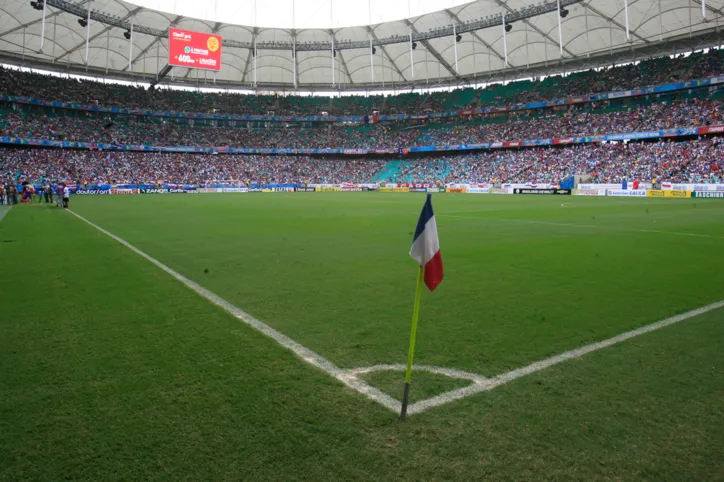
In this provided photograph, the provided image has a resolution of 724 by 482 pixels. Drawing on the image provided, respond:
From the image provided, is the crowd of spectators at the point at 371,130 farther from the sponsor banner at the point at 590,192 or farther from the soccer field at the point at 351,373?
the soccer field at the point at 351,373

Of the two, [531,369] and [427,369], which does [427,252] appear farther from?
[531,369]

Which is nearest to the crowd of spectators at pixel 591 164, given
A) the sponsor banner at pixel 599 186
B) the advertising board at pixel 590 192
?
the sponsor banner at pixel 599 186

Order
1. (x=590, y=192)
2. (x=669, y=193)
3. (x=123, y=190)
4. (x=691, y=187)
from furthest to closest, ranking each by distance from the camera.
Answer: (x=123, y=190) < (x=590, y=192) < (x=669, y=193) < (x=691, y=187)

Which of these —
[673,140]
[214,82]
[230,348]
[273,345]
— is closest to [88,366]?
[230,348]

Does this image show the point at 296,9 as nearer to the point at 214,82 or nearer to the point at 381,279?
the point at 214,82

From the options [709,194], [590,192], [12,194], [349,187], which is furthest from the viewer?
[349,187]

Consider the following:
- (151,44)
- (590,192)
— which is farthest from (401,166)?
(151,44)

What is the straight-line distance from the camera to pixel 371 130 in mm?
85438

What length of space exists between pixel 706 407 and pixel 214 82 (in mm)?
86119

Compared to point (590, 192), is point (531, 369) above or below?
below

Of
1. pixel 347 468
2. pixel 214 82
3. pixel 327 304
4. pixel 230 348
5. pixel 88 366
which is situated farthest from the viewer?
pixel 214 82

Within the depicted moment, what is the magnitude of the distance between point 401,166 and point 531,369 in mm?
75285

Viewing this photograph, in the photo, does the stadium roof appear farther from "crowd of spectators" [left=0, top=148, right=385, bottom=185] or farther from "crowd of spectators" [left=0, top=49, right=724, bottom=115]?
"crowd of spectators" [left=0, top=148, right=385, bottom=185]

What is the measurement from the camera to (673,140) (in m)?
52.5
